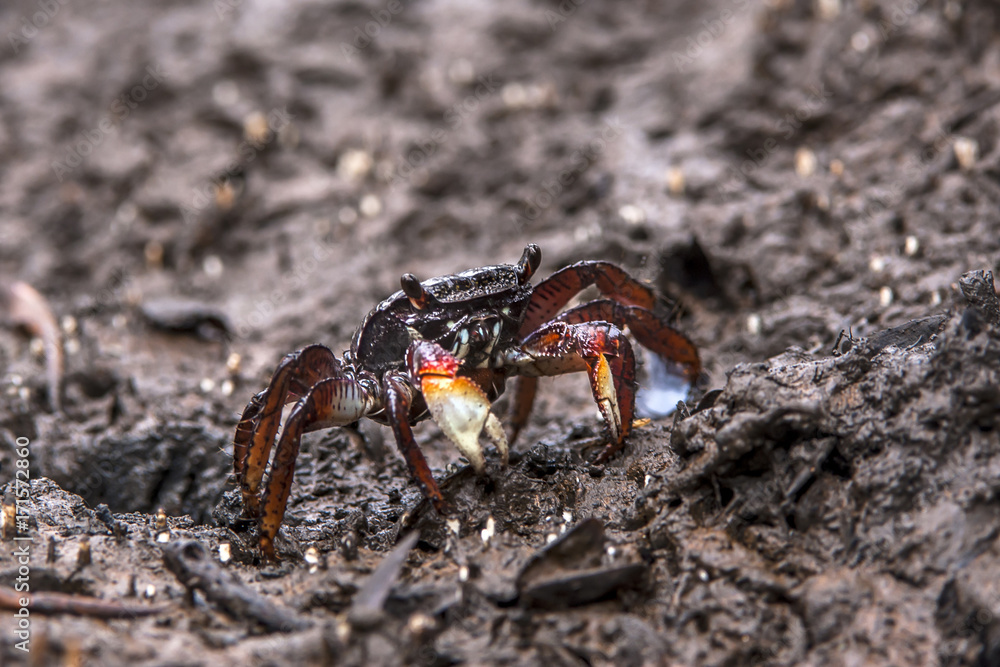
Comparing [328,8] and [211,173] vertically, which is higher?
[328,8]

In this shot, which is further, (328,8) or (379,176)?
(328,8)

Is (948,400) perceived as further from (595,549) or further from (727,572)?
(595,549)

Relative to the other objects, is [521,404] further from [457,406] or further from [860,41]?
[860,41]

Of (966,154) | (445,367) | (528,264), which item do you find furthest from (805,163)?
(445,367)

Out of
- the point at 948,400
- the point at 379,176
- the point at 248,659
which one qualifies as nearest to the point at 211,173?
the point at 379,176

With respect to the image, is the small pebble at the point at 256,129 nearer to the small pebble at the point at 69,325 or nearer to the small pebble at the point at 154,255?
the small pebble at the point at 154,255

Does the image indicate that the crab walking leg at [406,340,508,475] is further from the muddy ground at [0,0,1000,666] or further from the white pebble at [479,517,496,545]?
the muddy ground at [0,0,1000,666]

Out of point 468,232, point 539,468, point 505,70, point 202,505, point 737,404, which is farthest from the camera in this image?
point 505,70
